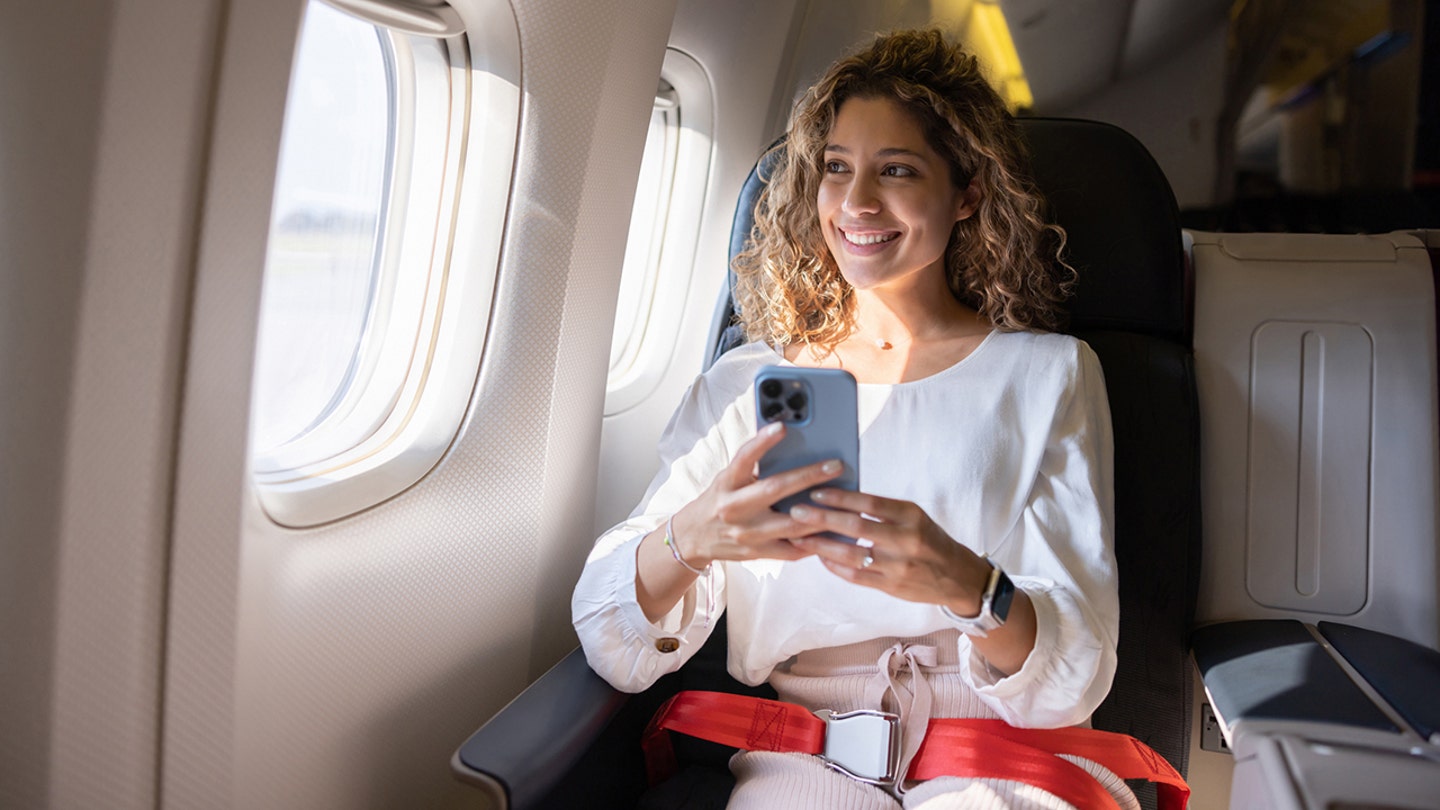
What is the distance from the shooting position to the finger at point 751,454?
1193mm

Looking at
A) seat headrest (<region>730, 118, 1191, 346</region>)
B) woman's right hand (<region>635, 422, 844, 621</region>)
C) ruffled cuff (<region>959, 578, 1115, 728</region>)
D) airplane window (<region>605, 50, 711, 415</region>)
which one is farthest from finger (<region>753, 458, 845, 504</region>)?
airplane window (<region>605, 50, 711, 415</region>)

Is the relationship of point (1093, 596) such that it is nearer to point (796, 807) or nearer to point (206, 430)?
point (796, 807)

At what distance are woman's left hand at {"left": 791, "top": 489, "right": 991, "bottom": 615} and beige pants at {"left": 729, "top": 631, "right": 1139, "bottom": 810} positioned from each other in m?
0.30

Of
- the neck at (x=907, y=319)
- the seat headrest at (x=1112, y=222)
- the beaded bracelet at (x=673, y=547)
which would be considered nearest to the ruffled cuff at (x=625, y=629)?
the beaded bracelet at (x=673, y=547)

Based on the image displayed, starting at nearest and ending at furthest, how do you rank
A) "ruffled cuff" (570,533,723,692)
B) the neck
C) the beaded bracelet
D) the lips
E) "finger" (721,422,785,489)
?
"finger" (721,422,785,489), the beaded bracelet, "ruffled cuff" (570,533,723,692), the lips, the neck

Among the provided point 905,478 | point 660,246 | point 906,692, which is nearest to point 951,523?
point 905,478

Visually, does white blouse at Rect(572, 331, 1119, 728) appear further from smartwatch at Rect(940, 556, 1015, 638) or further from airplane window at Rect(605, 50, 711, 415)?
airplane window at Rect(605, 50, 711, 415)

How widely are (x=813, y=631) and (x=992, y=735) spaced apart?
11.8 inches

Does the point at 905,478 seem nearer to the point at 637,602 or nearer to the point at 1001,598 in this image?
the point at 1001,598

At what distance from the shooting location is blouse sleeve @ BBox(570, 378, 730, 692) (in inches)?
61.1

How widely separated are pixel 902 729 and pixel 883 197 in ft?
2.70

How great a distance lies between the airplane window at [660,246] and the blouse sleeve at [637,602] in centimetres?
75

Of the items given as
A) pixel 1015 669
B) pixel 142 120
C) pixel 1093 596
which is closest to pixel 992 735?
pixel 1015 669

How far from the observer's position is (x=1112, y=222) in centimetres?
181
